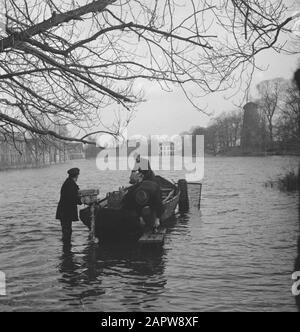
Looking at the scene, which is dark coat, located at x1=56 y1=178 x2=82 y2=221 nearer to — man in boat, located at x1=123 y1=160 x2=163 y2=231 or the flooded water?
the flooded water

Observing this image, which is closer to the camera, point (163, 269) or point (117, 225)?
point (163, 269)

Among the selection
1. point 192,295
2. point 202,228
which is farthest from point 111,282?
point 202,228

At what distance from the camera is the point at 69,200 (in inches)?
485

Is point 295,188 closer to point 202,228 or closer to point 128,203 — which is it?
point 202,228

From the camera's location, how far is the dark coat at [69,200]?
1227cm

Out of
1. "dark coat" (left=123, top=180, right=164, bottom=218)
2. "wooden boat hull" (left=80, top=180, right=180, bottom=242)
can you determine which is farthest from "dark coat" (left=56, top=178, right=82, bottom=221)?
"dark coat" (left=123, top=180, right=164, bottom=218)

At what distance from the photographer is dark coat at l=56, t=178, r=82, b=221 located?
12266 millimetres

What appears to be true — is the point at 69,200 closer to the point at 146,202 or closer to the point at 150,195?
the point at 146,202

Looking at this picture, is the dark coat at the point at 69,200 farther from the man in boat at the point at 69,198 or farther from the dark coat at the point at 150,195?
the dark coat at the point at 150,195

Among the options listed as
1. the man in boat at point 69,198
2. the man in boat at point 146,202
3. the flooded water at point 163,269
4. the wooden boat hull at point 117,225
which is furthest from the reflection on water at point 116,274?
the man in boat at point 69,198

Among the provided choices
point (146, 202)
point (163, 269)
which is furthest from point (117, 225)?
point (163, 269)

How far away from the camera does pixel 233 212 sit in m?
21.6

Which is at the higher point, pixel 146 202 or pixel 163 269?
pixel 146 202

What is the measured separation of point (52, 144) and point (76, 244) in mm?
4497
